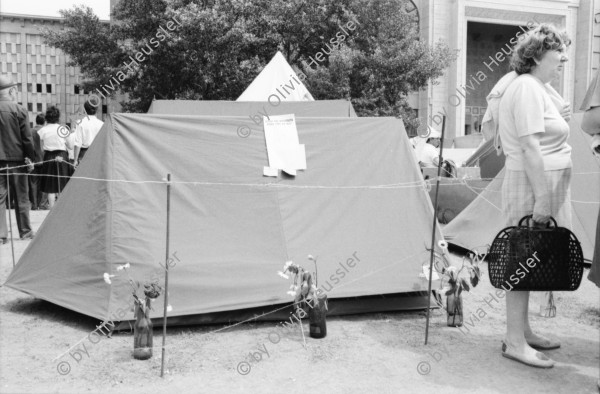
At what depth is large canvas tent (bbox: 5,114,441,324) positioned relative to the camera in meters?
4.40

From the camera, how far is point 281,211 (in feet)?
15.6

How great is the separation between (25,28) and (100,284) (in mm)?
41515

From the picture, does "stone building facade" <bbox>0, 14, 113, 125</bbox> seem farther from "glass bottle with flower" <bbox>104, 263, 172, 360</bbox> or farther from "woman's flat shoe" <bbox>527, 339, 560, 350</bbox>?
"woman's flat shoe" <bbox>527, 339, 560, 350</bbox>

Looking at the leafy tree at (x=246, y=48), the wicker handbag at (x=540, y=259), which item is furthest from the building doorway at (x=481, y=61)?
the wicker handbag at (x=540, y=259)

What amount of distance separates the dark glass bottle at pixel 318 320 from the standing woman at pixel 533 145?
1208mm

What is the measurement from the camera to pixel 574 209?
274 inches

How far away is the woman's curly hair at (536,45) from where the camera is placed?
11.8 ft

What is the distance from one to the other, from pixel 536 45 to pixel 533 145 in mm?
598

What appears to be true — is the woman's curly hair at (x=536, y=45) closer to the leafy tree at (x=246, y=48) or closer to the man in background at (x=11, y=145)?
the man in background at (x=11, y=145)

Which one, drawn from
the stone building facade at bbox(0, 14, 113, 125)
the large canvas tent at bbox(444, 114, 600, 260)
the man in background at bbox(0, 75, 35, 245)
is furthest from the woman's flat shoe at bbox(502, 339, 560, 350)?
the stone building facade at bbox(0, 14, 113, 125)

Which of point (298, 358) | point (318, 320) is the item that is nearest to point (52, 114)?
point (318, 320)

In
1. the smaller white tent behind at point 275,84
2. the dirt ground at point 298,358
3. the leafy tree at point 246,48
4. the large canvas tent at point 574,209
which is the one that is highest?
the leafy tree at point 246,48

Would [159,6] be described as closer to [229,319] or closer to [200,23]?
[200,23]

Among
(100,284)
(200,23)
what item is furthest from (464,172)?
(200,23)
